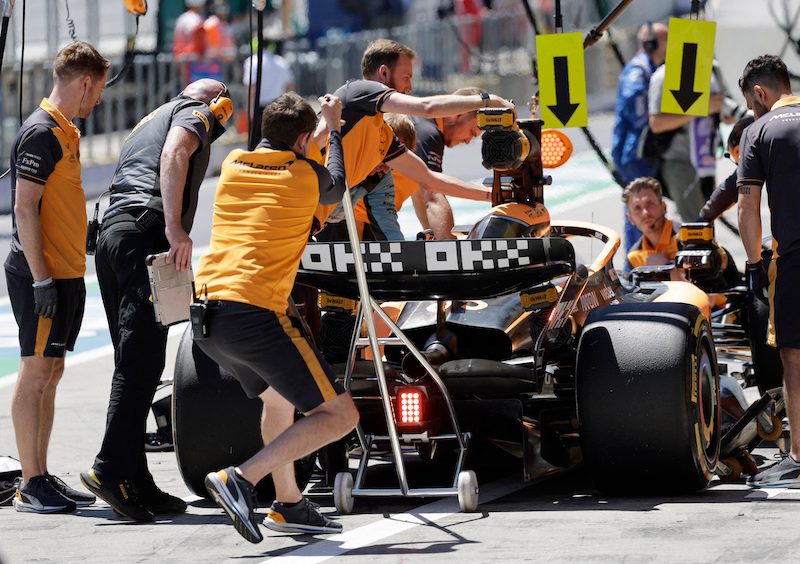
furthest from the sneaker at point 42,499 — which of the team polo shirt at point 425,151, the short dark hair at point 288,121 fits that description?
the team polo shirt at point 425,151

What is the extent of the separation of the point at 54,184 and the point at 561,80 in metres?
3.21

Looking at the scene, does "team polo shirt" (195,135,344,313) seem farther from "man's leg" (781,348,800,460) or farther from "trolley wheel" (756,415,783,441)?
"trolley wheel" (756,415,783,441)

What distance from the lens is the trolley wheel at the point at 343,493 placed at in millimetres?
7355

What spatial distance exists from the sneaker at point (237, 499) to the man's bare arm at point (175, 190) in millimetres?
1157

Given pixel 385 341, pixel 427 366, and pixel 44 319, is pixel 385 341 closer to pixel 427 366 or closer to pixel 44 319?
pixel 427 366

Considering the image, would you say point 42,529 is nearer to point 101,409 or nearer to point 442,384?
point 442,384

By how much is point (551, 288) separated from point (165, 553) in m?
2.15

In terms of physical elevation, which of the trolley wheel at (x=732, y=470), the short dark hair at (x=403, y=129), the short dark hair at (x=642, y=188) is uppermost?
the short dark hair at (x=403, y=129)

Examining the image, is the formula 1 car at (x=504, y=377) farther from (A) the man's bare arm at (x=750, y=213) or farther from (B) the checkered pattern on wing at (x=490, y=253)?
(A) the man's bare arm at (x=750, y=213)

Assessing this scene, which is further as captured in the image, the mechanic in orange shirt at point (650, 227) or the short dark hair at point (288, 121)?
the mechanic in orange shirt at point (650, 227)

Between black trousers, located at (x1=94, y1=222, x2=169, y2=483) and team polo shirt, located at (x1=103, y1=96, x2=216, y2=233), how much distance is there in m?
0.13

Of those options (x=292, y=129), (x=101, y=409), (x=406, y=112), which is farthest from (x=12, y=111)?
(x=292, y=129)

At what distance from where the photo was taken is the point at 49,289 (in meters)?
7.78

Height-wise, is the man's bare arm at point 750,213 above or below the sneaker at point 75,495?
above
